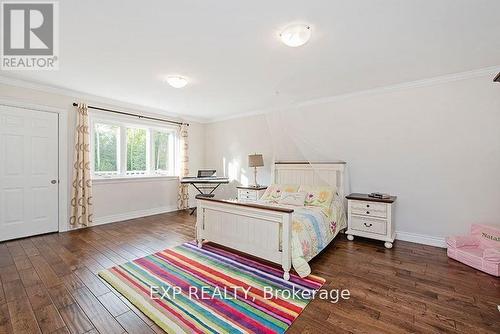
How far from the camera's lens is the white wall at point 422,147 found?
2.94 metres

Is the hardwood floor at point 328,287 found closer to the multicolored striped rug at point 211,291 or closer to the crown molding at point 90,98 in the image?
the multicolored striped rug at point 211,291

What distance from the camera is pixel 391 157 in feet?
11.7

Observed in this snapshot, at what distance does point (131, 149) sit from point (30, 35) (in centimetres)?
288

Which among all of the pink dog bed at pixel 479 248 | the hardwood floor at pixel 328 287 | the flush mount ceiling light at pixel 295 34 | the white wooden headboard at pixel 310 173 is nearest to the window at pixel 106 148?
the hardwood floor at pixel 328 287

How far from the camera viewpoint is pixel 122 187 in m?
4.66

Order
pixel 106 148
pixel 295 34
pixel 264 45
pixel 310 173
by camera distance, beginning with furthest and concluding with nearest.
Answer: pixel 106 148
pixel 310 173
pixel 264 45
pixel 295 34

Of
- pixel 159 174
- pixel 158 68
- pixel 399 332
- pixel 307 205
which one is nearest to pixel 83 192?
pixel 159 174

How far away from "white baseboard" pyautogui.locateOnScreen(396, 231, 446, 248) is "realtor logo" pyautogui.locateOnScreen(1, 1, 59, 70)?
4.89m

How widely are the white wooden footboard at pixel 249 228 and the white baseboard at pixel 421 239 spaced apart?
7.39 feet

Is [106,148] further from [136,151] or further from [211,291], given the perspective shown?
[211,291]

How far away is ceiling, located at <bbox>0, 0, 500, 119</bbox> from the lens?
71.2 inches

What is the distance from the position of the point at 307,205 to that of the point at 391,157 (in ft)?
5.09

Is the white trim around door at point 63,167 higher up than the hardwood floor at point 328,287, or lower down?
higher up

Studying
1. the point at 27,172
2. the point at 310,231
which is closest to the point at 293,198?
the point at 310,231
